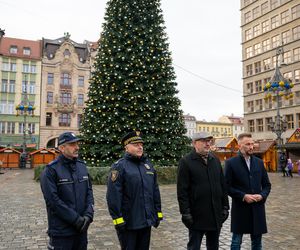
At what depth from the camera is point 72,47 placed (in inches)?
2148

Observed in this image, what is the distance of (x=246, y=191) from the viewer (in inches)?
193

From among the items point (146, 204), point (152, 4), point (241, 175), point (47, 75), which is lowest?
point (146, 204)

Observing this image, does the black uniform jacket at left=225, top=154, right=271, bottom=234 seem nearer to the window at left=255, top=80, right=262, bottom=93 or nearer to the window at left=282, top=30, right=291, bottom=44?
the window at left=282, top=30, right=291, bottom=44

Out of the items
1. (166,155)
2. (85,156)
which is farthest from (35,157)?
(166,155)

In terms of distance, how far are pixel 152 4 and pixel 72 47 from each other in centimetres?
3939

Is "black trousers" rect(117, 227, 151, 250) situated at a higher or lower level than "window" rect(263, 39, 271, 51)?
lower

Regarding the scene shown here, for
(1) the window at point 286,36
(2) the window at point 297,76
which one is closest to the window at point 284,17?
(1) the window at point 286,36

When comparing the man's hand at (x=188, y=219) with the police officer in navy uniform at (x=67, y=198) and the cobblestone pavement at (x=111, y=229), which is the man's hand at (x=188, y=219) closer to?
the police officer in navy uniform at (x=67, y=198)

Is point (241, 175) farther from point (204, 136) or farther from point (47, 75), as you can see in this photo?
point (47, 75)

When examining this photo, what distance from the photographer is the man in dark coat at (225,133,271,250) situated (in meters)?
4.74

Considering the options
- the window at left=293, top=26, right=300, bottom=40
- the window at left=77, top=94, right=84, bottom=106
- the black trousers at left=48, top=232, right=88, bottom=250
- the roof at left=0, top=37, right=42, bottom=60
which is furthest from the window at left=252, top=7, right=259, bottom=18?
the black trousers at left=48, top=232, right=88, bottom=250

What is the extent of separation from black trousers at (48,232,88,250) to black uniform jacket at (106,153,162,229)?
1.55ft

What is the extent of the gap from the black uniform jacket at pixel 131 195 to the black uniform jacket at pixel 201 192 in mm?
460

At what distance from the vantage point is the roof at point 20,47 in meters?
52.0
